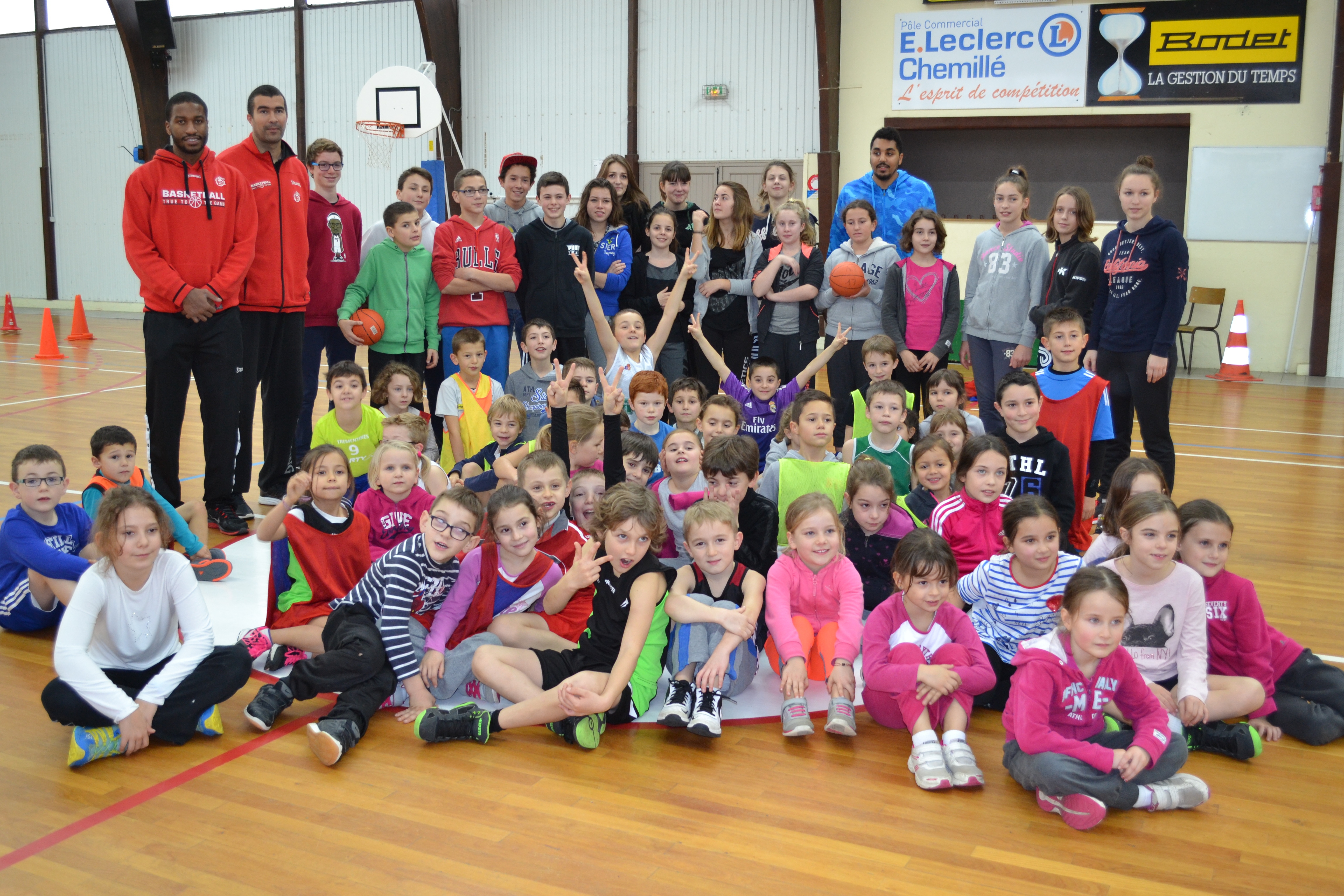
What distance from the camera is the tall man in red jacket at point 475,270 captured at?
539 centimetres

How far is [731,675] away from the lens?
3.19 meters

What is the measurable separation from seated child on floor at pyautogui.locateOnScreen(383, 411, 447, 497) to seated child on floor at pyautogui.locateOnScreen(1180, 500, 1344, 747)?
276 centimetres

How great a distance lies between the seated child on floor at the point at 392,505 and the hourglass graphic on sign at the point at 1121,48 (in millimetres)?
9621

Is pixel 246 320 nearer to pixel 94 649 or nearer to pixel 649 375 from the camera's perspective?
pixel 649 375

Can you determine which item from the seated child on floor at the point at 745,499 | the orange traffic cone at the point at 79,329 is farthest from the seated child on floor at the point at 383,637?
the orange traffic cone at the point at 79,329

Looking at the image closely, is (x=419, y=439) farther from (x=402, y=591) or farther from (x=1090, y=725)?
(x=1090, y=725)

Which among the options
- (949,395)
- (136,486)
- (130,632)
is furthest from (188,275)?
(949,395)

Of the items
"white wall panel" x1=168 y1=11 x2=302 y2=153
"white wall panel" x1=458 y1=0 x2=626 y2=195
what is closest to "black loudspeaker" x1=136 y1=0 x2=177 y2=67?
"white wall panel" x1=168 y1=11 x2=302 y2=153

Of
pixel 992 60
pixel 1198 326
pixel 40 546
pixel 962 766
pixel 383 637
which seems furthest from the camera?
pixel 992 60

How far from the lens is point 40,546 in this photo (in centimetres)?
341

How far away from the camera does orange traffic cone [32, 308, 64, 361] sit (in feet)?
37.0

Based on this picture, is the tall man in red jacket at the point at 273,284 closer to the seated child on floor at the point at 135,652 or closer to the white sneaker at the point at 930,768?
the seated child on floor at the point at 135,652

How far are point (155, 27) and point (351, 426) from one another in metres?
12.9

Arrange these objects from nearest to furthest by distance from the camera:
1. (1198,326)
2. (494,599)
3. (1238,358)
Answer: (494,599) < (1238,358) < (1198,326)
